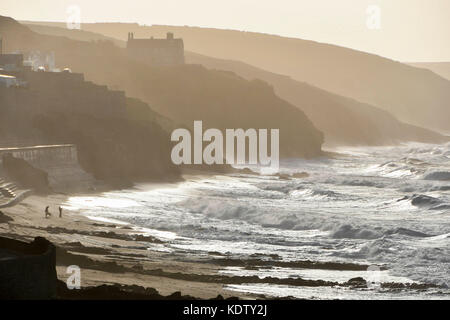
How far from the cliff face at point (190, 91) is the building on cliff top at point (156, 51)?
2.41 m

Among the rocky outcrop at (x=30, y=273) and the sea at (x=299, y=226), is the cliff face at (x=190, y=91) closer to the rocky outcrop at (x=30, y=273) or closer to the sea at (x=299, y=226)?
the sea at (x=299, y=226)

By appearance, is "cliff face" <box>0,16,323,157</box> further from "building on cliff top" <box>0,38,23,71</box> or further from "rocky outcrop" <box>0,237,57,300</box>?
"rocky outcrop" <box>0,237,57,300</box>

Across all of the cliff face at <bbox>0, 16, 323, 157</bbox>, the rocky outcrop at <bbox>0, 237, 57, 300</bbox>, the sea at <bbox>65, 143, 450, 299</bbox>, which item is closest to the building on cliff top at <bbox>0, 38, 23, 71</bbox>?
the sea at <bbox>65, 143, 450, 299</bbox>

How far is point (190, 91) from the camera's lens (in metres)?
128

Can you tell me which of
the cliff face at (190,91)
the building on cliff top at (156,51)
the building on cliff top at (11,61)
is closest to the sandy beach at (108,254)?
the building on cliff top at (11,61)

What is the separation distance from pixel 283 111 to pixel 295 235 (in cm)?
9163

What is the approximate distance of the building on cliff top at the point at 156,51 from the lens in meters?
135

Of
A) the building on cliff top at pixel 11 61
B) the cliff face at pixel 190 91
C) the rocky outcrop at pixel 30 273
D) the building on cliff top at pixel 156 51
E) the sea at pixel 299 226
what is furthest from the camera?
the building on cliff top at pixel 156 51

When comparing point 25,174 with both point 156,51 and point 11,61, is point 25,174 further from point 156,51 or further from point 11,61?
point 156,51

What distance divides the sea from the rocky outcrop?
26.5 ft

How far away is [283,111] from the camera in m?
136

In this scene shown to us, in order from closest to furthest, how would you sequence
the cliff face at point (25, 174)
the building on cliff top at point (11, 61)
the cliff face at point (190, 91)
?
1. the cliff face at point (25, 174)
2. the building on cliff top at point (11, 61)
3. the cliff face at point (190, 91)

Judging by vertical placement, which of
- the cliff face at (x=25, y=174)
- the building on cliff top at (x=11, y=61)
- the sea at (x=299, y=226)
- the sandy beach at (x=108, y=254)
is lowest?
the sea at (x=299, y=226)
